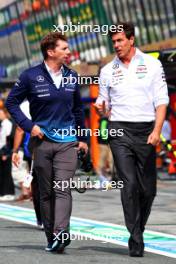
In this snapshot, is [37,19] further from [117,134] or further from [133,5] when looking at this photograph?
[117,134]

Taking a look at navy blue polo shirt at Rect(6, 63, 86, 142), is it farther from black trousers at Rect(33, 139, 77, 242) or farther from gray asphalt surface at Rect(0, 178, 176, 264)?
gray asphalt surface at Rect(0, 178, 176, 264)

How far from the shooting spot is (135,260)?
8797 mm

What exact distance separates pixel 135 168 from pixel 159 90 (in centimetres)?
69

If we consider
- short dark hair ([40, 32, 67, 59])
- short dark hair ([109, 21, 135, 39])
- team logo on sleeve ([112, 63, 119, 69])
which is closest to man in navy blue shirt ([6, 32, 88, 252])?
short dark hair ([40, 32, 67, 59])

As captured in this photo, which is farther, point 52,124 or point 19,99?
point 19,99

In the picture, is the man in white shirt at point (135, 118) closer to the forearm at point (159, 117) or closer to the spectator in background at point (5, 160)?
the forearm at point (159, 117)

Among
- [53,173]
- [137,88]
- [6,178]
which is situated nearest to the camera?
[137,88]

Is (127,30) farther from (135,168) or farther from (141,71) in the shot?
(135,168)

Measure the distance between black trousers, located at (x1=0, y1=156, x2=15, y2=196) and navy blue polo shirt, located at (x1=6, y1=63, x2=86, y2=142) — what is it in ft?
30.3

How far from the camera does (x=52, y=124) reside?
9375 mm

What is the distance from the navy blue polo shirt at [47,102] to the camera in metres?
9.38

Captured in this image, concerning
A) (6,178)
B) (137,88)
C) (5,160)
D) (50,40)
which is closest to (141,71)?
(137,88)

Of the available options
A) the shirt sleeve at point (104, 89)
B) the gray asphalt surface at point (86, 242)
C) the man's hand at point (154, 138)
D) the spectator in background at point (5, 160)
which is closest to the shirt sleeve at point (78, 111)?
the shirt sleeve at point (104, 89)

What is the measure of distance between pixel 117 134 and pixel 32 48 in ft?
145
